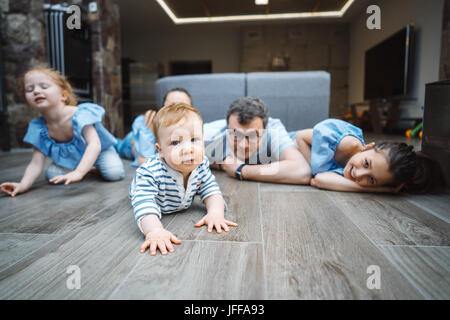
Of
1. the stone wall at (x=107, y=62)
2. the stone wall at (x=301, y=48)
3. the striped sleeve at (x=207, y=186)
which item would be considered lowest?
the striped sleeve at (x=207, y=186)

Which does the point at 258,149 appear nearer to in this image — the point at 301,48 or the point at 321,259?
the point at 321,259

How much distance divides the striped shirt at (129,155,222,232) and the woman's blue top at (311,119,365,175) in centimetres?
57

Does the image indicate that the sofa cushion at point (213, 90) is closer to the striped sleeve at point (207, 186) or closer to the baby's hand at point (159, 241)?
the striped sleeve at point (207, 186)

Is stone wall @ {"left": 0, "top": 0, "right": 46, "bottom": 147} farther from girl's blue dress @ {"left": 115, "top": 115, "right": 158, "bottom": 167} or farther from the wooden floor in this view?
the wooden floor

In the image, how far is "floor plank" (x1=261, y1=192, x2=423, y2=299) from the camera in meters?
0.49

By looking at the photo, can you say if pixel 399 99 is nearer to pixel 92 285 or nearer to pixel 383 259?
pixel 383 259

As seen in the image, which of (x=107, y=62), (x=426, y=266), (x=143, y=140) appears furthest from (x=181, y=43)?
(x=426, y=266)

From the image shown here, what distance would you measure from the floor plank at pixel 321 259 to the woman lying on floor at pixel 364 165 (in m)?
0.29

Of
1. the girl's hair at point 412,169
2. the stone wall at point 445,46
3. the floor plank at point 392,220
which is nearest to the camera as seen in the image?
the floor plank at point 392,220

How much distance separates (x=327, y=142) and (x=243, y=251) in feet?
2.55


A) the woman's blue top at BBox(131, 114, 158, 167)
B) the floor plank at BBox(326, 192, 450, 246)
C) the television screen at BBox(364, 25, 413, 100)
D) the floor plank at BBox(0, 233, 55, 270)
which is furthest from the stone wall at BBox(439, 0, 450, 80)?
the floor plank at BBox(0, 233, 55, 270)

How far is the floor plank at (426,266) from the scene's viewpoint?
1.65 feet

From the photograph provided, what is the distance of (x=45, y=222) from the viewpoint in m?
0.85

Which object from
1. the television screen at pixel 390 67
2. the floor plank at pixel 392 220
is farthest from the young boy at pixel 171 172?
the television screen at pixel 390 67
